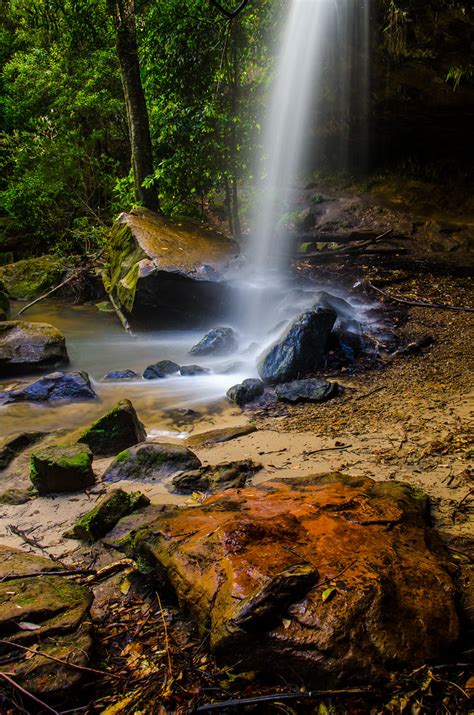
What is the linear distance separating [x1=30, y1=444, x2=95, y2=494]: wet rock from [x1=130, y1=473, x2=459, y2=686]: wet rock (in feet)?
4.63

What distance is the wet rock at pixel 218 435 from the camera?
4457 millimetres

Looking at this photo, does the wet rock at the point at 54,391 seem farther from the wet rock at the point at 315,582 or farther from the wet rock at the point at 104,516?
the wet rock at the point at 315,582

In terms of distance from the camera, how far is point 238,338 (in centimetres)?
832

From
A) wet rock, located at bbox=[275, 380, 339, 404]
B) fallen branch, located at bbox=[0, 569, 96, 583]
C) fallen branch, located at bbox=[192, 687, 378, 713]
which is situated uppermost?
fallen branch, located at bbox=[192, 687, 378, 713]

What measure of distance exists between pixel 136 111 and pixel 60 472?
9454mm

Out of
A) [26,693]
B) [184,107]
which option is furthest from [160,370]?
[184,107]

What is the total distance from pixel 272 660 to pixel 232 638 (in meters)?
0.15

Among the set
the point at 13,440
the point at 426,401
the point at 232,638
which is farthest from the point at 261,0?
the point at 232,638

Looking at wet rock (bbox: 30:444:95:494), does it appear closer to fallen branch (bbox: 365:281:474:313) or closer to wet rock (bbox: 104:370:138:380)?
wet rock (bbox: 104:370:138:380)

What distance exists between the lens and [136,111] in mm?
10281

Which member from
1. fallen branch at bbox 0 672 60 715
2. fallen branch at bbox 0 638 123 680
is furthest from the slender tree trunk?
fallen branch at bbox 0 672 60 715

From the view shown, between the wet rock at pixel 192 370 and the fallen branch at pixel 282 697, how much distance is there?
18.7 feet

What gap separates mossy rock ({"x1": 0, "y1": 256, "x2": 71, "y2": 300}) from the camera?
1323 cm

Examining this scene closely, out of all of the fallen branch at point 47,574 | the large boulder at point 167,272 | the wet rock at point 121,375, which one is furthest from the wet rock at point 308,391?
the large boulder at point 167,272
